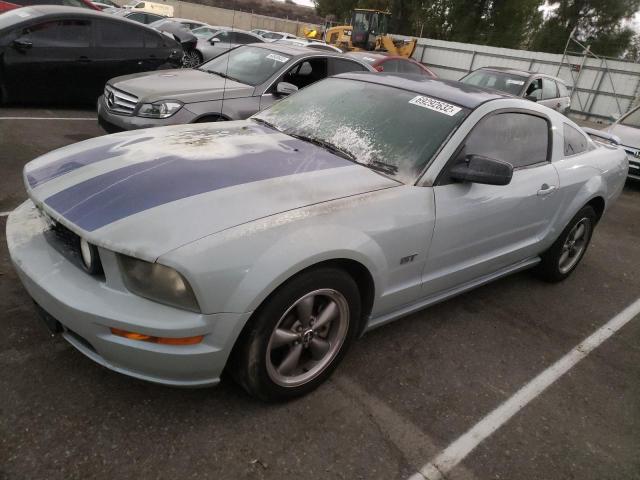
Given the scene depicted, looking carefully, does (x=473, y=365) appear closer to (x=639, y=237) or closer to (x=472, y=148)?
(x=472, y=148)

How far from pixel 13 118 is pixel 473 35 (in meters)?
32.1

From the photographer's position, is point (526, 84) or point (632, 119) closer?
point (632, 119)

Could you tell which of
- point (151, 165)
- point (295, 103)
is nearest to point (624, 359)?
point (295, 103)

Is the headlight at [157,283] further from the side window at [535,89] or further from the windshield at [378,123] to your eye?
the side window at [535,89]

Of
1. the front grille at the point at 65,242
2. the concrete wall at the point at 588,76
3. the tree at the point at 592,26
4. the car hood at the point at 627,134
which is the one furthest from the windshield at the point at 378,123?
the tree at the point at 592,26

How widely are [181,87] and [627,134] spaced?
287 inches

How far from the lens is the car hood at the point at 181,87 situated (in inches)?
212

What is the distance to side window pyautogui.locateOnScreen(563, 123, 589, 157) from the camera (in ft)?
12.5

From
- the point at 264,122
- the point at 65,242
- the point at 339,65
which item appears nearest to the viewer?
the point at 65,242

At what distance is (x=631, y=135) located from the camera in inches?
328

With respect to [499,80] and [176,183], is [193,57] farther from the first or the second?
[176,183]

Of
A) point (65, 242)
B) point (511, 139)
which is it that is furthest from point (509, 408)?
point (65, 242)

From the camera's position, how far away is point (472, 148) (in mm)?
2957

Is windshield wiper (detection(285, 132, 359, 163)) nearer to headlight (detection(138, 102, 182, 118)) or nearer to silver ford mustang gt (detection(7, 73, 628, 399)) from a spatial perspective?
silver ford mustang gt (detection(7, 73, 628, 399))
